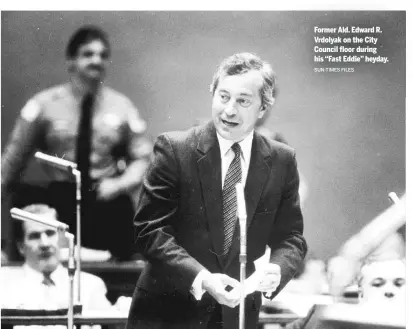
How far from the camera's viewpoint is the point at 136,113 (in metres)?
3.05

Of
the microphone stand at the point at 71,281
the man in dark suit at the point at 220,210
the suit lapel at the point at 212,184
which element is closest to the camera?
the man in dark suit at the point at 220,210

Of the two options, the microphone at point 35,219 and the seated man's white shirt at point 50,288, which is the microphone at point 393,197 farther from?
the microphone at point 35,219

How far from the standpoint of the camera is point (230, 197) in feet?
8.84

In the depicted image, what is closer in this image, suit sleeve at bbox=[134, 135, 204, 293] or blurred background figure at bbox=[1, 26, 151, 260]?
suit sleeve at bbox=[134, 135, 204, 293]

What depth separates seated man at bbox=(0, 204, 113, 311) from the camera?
9.89ft

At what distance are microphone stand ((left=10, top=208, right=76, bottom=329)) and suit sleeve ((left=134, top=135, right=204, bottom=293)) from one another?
1.52ft

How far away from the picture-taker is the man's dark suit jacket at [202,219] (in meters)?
2.55

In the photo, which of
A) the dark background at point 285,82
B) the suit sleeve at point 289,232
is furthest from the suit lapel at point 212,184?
the dark background at point 285,82

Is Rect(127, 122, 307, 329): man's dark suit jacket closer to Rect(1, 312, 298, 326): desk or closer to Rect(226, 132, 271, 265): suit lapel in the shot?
Rect(226, 132, 271, 265): suit lapel

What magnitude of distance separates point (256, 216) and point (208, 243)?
0.23m

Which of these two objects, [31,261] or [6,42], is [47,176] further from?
[6,42]

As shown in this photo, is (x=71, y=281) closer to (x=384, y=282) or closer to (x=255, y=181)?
(x=255, y=181)

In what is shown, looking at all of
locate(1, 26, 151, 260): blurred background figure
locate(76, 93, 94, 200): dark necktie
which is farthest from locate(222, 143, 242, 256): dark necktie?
locate(76, 93, 94, 200): dark necktie
